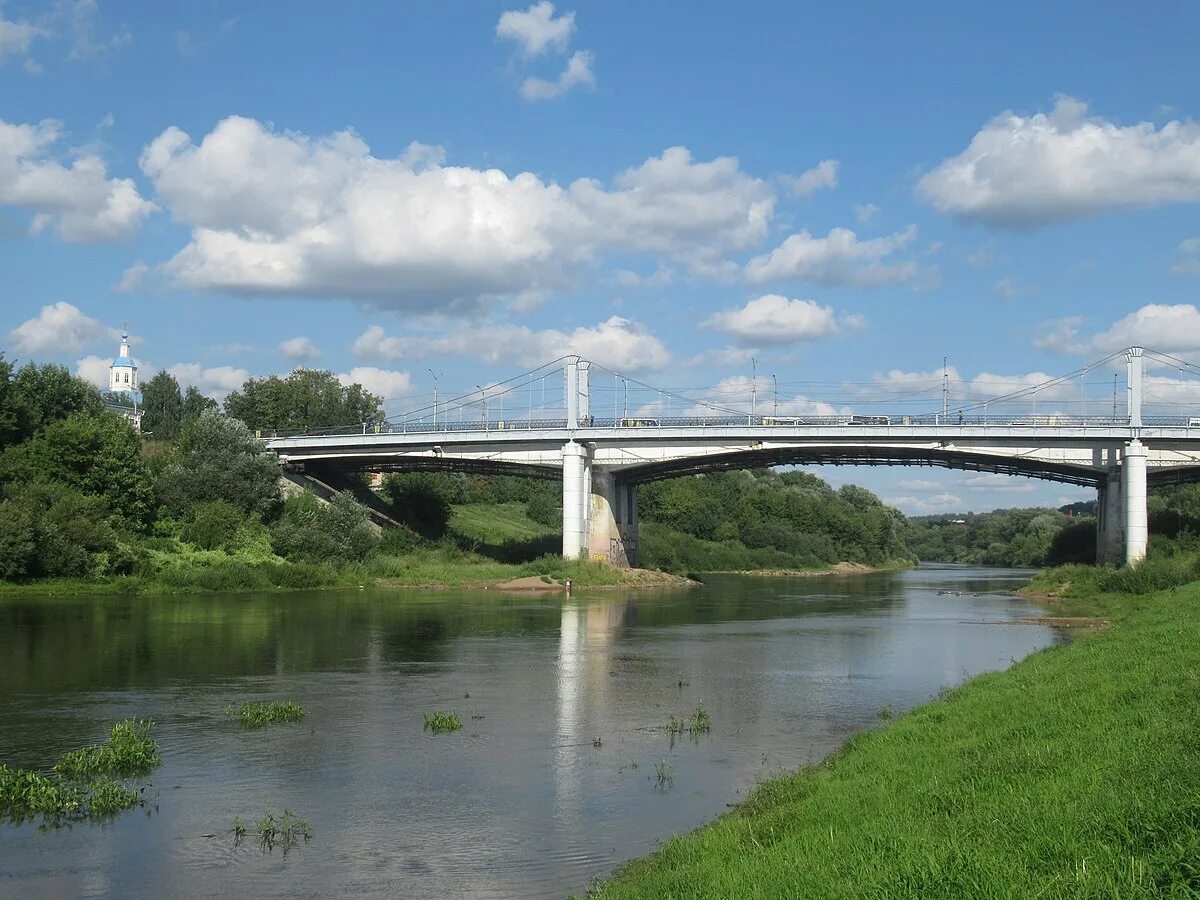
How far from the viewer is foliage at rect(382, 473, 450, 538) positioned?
321 feet

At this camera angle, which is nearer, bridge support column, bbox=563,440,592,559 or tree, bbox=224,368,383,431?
bridge support column, bbox=563,440,592,559

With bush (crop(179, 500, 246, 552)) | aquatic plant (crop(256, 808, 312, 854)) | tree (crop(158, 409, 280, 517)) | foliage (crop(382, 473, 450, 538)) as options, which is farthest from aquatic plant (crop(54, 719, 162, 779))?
foliage (crop(382, 473, 450, 538))

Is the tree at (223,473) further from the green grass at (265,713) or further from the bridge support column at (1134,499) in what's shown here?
the green grass at (265,713)

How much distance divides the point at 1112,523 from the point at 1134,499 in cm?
422

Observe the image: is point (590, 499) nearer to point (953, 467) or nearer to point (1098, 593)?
point (953, 467)

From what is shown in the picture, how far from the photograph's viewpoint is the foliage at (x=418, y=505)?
9788 centimetres

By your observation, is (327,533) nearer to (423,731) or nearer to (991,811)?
(423,731)

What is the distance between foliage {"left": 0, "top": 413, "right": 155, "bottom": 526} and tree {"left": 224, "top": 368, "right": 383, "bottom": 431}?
140ft

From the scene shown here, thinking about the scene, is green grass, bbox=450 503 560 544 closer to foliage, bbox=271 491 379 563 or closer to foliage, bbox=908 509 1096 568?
foliage, bbox=271 491 379 563

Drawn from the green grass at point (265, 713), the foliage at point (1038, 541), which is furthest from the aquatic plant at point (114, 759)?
the foliage at point (1038, 541)

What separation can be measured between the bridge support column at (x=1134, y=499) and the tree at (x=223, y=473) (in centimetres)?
5761

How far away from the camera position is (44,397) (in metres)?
73.9

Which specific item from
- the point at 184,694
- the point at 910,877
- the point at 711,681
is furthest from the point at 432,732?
the point at 910,877

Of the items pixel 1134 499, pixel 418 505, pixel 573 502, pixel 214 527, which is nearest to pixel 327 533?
pixel 214 527
